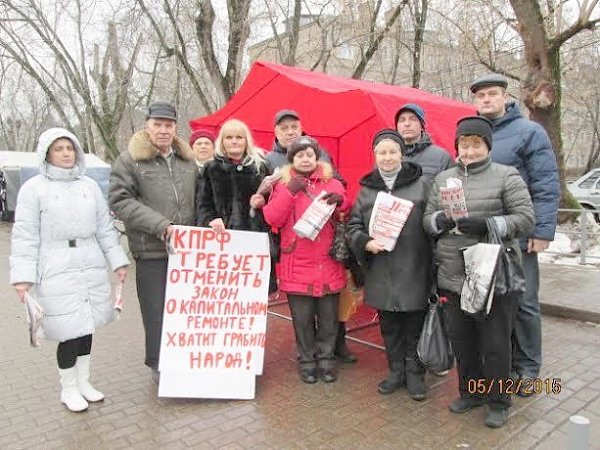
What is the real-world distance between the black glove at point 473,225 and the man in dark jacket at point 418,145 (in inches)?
32.6

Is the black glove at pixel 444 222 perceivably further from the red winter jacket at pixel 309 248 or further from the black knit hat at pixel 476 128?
the red winter jacket at pixel 309 248

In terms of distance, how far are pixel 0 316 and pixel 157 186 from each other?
4.13 metres

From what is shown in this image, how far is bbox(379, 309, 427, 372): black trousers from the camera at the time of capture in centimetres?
381

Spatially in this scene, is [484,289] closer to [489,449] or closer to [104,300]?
[489,449]

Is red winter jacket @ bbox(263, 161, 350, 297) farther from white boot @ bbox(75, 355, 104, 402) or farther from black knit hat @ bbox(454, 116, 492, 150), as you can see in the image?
white boot @ bbox(75, 355, 104, 402)

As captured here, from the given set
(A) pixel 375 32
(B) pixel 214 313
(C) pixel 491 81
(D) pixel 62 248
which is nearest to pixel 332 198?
(B) pixel 214 313

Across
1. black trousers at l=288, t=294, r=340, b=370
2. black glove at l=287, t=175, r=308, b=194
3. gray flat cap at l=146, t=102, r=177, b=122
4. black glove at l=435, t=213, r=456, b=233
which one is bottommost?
black trousers at l=288, t=294, r=340, b=370

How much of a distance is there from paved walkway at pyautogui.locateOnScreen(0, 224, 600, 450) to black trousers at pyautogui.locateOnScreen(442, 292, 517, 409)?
217 mm

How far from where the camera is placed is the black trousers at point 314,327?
4062mm

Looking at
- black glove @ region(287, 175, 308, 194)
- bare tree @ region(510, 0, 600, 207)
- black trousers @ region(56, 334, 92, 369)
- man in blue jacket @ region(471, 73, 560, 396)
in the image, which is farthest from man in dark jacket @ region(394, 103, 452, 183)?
bare tree @ region(510, 0, 600, 207)

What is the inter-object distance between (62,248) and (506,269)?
9.23 feet

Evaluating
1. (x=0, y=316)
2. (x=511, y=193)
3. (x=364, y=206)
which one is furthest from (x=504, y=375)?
Answer: (x=0, y=316)

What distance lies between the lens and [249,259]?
401 cm
